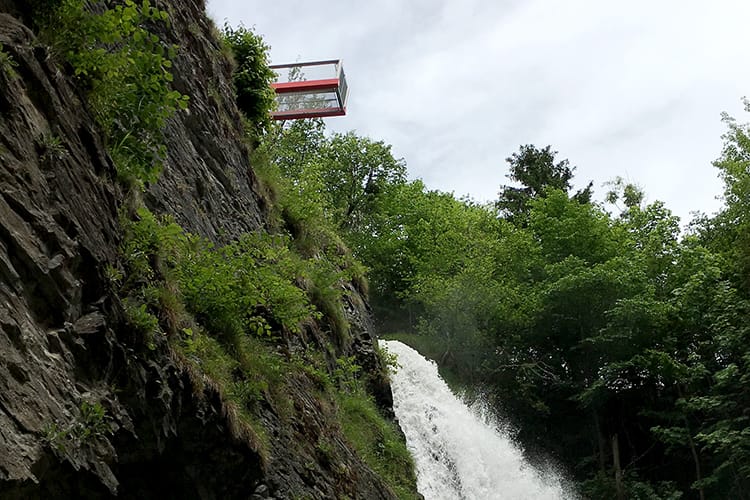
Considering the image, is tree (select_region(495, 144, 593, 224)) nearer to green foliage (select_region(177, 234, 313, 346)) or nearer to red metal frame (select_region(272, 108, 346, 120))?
red metal frame (select_region(272, 108, 346, 120))

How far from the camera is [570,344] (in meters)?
28.5

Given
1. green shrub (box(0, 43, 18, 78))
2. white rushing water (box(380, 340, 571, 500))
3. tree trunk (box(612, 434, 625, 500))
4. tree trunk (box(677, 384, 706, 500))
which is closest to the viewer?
green shrub (box(0, 43, 18, 78))

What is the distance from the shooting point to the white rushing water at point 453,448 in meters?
19.7

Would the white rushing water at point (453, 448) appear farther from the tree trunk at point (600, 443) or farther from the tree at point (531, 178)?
the tree at point (531, 178)

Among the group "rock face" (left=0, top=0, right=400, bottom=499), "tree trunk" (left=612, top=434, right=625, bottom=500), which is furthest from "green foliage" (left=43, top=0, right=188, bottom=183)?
"tree trunk" (left=612, top=434, right=625, bottom=500)

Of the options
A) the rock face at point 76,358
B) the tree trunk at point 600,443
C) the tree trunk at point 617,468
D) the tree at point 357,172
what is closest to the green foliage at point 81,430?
the rock face at point 76,358

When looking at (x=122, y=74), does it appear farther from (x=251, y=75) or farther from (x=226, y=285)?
(x=251, y=75)

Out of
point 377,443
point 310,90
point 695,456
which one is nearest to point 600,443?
point 695,456

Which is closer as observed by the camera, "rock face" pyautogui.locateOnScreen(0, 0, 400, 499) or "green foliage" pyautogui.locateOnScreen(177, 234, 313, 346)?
"rock face" pyautogui.locateOnScreen(0, 0, 400, 499)

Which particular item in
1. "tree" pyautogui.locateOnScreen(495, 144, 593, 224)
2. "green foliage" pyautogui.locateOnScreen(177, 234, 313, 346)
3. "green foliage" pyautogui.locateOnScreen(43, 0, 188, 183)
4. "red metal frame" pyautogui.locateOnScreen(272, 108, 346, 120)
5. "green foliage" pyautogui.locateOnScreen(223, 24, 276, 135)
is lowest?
"green foliage" pyautogui.locateOnScreen(177, 234, 313, 346)

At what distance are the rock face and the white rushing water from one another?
12226mm

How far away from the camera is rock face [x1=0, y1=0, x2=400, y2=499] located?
440 cm

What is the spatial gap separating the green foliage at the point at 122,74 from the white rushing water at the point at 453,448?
41.9 ft

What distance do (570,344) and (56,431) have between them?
2566 cm
